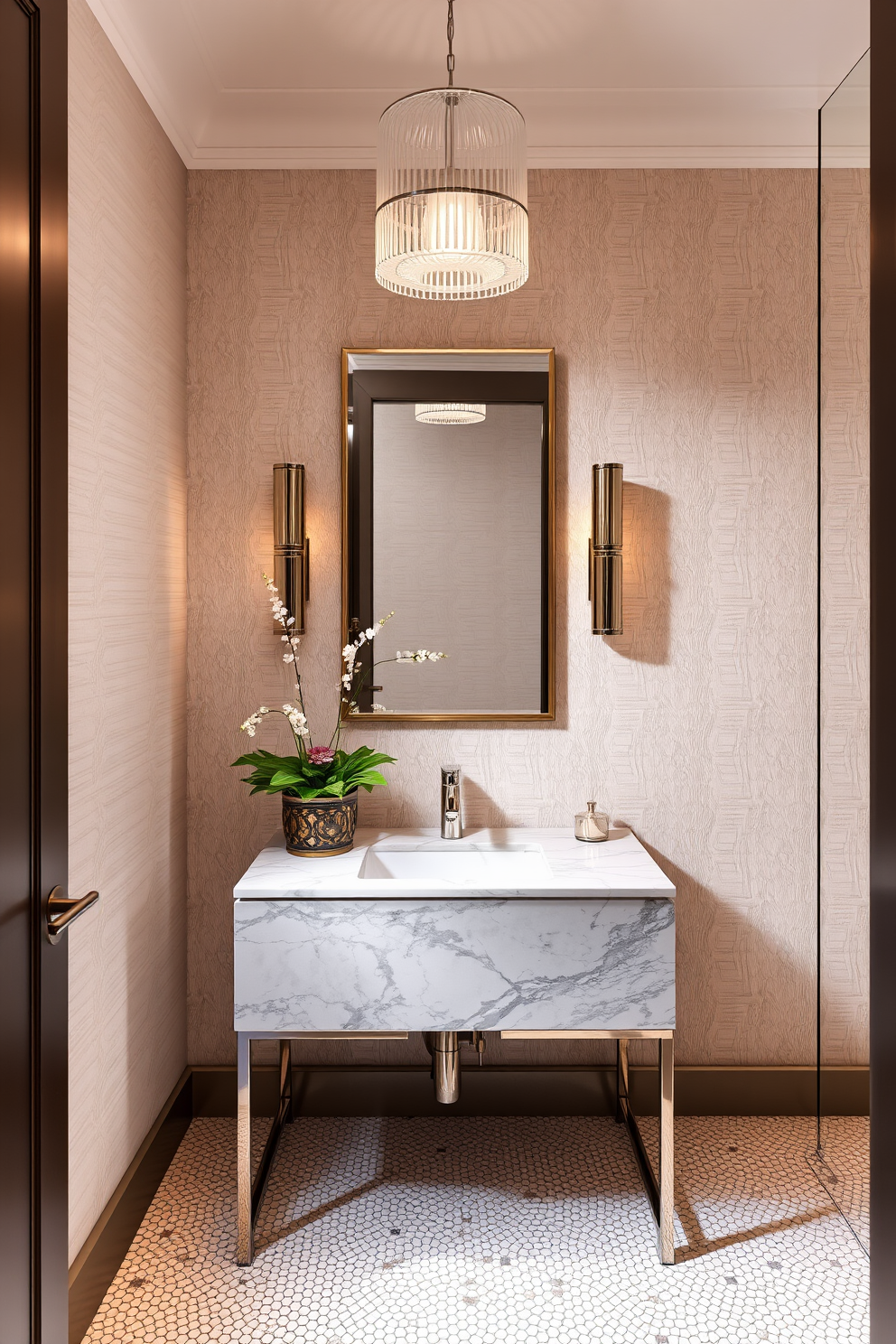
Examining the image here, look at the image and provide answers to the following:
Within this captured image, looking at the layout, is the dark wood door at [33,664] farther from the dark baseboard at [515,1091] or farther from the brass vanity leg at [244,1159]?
the dark baseboard at [515,1091]

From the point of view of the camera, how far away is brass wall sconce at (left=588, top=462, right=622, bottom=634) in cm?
229

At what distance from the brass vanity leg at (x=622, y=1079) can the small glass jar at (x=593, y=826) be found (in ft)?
1.84

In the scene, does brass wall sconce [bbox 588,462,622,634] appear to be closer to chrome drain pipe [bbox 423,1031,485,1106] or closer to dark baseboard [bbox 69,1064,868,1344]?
chrome drain pipe [bbox 423,1031,485,1106]

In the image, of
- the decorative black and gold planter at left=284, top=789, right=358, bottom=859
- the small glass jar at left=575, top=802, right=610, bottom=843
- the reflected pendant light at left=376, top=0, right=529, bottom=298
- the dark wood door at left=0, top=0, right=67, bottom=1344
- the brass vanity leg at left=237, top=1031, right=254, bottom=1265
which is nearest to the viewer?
the dark wood door at left=0, top=0, right=67, bottom=1344

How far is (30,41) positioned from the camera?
109cm

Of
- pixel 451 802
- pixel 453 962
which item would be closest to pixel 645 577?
pixel 451 802

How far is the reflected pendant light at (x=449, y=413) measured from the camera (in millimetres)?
2363

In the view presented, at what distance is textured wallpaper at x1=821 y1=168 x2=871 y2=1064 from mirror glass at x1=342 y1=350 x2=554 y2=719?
0.69 meters

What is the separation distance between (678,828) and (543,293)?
149 cm

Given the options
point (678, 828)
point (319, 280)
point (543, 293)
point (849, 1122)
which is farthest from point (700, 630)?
point (319, 280)

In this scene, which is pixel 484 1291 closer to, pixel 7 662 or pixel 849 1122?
pixel 849 1122

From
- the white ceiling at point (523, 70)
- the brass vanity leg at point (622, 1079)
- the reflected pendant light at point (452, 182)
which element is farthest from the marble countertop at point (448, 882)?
the white ceiling at point (523, 70)

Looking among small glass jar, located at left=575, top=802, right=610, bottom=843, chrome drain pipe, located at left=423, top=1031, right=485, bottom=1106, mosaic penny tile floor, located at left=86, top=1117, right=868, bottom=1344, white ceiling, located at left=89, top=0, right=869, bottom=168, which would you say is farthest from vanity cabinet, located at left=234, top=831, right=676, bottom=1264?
white ceiling, located at left=89, top=0, right=869, bottom=168

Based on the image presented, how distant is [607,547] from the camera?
230cm
